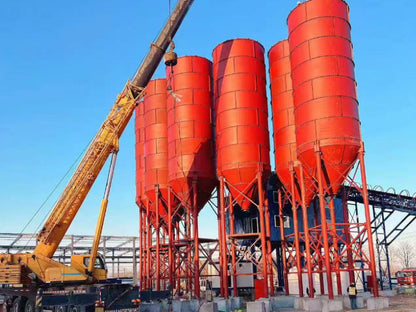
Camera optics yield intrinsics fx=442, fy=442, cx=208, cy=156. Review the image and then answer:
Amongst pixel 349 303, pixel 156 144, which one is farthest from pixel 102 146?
pixel 349 303

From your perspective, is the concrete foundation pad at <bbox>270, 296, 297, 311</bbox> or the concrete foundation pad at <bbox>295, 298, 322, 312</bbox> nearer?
the concrete foundation pad at <bbox>295, 298, 322, 312</bbox>

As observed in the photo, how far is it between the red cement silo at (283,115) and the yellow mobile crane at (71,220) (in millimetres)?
10221

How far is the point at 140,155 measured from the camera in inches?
1590

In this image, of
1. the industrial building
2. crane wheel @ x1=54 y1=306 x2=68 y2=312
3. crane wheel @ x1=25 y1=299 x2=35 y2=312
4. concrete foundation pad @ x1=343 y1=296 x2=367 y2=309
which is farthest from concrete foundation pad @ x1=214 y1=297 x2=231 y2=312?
crane wheel @ x1=25 y1=299 x2=35 y2=312

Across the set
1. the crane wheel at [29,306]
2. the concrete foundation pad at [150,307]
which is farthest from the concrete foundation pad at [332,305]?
the crane wheel at [29,306]

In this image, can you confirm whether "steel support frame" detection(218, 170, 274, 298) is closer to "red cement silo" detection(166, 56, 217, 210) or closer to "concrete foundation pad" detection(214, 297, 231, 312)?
"concrete foundation pad" detection(214, 297, 231, 312)

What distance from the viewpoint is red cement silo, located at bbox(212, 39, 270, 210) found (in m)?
Result: 29.6

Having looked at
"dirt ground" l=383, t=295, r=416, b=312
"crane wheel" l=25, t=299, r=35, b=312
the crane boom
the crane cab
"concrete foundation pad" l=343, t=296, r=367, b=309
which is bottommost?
"dirt ground" l=383, t=295, r=416, b=312

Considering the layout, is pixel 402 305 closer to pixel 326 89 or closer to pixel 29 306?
pixel 326 89

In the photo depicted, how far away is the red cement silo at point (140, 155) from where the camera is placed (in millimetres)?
39094

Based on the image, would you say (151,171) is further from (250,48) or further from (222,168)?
(250,48)

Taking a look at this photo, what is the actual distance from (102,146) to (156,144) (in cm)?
1125

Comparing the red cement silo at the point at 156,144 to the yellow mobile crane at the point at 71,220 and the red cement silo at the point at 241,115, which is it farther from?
the yellow mobile crane at the point at 71,220

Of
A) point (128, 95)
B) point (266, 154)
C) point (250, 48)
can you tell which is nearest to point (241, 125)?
point (266, 154)
